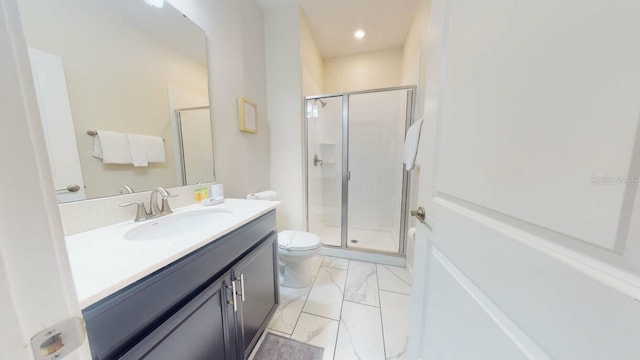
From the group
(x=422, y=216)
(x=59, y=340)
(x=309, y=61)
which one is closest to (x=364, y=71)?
(x=309, y=61)

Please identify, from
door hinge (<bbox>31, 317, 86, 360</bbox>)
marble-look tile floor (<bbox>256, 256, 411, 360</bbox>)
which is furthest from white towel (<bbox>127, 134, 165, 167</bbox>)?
marble-look tile floor (<bbox>256, 256, 411, 360</bbox>)

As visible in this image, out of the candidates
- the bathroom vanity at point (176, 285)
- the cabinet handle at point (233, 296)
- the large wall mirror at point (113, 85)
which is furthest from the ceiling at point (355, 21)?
the cabinet handle at point (233, 296)

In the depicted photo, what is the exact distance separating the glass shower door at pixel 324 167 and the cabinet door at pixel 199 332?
1439 millimetres

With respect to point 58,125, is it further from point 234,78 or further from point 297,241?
point 297,241

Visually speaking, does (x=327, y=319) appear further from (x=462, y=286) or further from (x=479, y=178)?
(x=479, y=178)

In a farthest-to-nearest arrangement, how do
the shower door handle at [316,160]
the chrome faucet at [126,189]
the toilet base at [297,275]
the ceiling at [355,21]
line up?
1. the shower door handle at [316,160]
2. the ceiling at [355,21]
3. the toilet base at [297,275]
4. the chrome faucet at [126,189]

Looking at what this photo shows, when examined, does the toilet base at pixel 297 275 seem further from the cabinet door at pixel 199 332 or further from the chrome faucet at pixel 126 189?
the chrome faucet at pixel 126 189

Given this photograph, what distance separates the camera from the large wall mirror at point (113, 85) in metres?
0.74

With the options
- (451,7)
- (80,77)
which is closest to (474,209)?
(451,7)

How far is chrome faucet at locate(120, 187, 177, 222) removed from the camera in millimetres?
970

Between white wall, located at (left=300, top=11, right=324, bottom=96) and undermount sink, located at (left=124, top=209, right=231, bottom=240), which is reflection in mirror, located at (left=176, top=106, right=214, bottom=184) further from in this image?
white wall, located at (left=300, top=11, right=324, bottom=96)

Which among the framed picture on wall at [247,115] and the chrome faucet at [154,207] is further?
the framed picture on wall at [247,115]

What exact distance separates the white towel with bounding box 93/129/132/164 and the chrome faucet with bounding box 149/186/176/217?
0.18 metres

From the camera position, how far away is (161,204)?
1076 millimetres
